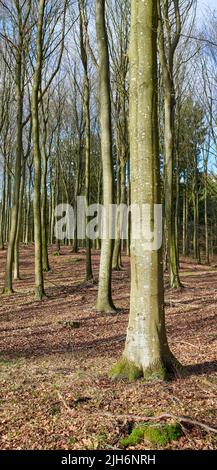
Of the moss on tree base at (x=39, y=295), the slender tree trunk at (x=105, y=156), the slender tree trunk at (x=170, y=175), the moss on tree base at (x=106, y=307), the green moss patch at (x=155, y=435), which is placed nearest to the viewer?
the green moss patch at (x=155, y=435)

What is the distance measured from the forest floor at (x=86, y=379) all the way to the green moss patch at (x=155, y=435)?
62mm

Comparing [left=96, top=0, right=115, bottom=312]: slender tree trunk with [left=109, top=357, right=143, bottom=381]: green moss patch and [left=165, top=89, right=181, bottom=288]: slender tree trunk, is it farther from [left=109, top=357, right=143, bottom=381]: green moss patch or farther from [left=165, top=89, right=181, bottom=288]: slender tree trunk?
[left=109, top=357, right=143, bottom=381]: green moss patch

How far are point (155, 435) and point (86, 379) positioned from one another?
1.78 m

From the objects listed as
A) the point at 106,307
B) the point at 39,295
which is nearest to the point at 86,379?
the point at 106,307

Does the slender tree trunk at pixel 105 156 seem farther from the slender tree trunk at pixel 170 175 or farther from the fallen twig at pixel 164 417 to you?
the fallen twig at pixel 164 417

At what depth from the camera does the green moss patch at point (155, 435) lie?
3.08 meters

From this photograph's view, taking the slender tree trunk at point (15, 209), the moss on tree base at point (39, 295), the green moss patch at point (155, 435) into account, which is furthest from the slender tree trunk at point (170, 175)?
the green moss patch at point (155, 435)

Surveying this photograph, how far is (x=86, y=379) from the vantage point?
4.79 metres

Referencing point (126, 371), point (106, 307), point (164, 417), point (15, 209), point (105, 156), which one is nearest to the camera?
point (164, 417)

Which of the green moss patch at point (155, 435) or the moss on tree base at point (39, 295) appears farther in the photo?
the moss on tree base at point (39, 295)

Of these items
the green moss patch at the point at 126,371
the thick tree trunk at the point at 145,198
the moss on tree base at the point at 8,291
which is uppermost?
the thick tree trunk at the point at 145,198

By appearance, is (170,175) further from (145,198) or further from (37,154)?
(145,198)
